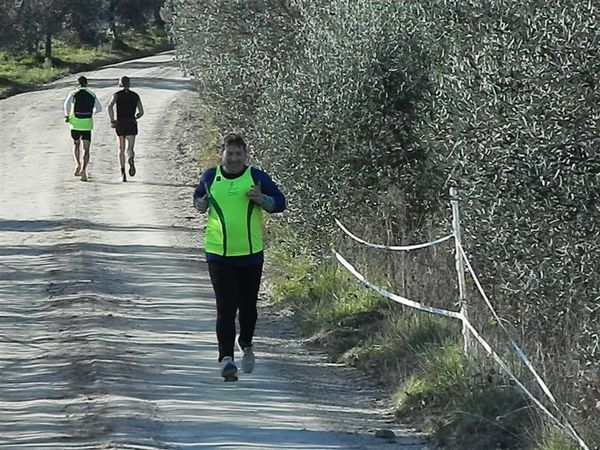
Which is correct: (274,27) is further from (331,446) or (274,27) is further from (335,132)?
(331,446)

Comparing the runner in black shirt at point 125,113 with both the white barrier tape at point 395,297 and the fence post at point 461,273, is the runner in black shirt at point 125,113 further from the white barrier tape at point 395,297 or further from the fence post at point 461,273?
the fence post at point 461,273

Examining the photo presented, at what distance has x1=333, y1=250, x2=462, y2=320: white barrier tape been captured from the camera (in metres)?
9.46

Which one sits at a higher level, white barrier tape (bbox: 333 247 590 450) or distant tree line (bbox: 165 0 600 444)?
distant tree line (bbox: 165 0 600 444)

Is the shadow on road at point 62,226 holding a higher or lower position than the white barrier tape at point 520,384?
higher

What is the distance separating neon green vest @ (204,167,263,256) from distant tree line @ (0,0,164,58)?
35591 millimetres

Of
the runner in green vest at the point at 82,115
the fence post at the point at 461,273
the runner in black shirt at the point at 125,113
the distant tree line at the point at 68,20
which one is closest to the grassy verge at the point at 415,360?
the fence post at the point at 461,273

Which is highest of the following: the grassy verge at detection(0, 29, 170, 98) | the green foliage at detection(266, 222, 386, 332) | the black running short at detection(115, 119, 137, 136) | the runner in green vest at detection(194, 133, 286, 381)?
the grassy verge at detection(0, 29, 170, 98)

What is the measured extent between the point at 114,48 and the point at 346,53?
42.7 meters

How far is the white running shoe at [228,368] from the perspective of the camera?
30.9 ft

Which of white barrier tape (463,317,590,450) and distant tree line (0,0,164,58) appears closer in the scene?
white barrier tape (463,317,590,450)

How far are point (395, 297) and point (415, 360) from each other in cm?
122

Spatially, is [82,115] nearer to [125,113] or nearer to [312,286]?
[125,113]

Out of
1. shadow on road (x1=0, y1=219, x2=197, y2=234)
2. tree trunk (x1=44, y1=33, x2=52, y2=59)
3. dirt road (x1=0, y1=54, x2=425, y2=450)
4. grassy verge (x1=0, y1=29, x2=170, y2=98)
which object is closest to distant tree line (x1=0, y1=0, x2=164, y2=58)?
tree trunk (x1=44, y1=33, x2=52, y2=59)

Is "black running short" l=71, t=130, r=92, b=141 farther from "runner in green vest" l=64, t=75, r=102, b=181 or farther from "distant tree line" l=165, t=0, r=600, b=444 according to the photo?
"distant tree line" l=165, t=0, r=600, b=444
